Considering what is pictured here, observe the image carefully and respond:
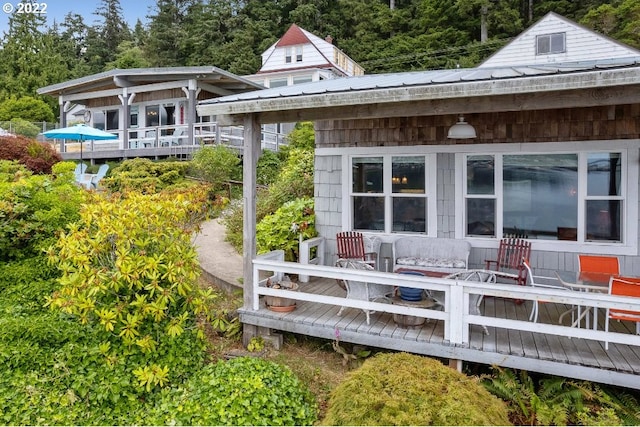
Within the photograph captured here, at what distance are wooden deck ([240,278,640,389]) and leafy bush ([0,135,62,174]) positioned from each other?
1154 centimetres

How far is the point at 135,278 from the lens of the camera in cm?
449

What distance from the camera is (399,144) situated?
278 inches

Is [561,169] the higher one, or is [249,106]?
[249,106]

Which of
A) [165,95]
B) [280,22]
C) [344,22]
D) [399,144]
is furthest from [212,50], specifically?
[399,144]

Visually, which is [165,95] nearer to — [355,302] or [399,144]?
[399,144]

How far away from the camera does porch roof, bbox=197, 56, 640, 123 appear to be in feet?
12.6

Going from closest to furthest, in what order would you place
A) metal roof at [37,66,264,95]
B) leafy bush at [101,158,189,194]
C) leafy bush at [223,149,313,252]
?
1. leafy bush at [223,149,313,252]
2. leafy bush at [101,158,189,194]
3. metal roof at [37,66,264,95]

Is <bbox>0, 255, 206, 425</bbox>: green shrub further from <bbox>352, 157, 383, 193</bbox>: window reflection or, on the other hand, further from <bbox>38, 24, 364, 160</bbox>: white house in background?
<bbox>38, 24, 364, 160</bbox>: white house in background

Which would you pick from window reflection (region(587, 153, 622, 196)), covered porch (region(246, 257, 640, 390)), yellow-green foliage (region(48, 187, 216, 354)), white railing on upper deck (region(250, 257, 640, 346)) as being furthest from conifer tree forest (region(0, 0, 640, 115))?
yellow-green foliage (region(48, 187, 216, 354))

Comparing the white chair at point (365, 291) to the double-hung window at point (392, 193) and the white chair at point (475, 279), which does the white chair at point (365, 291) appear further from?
the double-hung window at point (392, 193)

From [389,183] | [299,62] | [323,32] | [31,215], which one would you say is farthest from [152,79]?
[323,32]

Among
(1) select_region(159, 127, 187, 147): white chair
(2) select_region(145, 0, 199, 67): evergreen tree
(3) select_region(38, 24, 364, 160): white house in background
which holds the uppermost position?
(2) select_region(145, 0, 199, 67): evergreen tree

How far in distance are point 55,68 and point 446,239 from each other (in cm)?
3913

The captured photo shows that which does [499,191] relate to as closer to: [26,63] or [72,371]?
[72,371]
